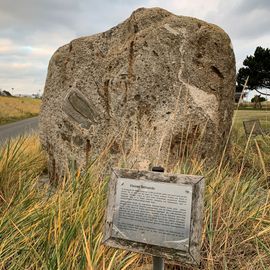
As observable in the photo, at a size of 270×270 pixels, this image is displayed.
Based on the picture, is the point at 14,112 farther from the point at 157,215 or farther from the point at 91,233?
the point at 157,215

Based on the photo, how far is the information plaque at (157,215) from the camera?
1.91 meters

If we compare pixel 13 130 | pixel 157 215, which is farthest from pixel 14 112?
pixel 157 215

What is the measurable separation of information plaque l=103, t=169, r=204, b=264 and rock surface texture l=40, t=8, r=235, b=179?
1.76m

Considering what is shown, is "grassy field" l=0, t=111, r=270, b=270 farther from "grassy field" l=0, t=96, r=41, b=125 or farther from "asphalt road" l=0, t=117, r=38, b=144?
"grassy field" l=0, t=96, r=41, b=125

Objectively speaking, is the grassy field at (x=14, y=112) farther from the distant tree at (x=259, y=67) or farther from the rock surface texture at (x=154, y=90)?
the rock surface texture at (x=154, y=90)

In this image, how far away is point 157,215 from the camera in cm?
194

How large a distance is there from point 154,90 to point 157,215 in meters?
2.51

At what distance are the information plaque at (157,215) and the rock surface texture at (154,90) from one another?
1755mm

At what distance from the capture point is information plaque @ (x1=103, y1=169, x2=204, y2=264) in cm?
191

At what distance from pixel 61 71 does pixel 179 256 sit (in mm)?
3989

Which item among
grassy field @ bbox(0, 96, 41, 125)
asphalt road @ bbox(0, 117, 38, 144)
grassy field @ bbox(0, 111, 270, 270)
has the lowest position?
grassy field @ bbox(0, 96, 41, 125)

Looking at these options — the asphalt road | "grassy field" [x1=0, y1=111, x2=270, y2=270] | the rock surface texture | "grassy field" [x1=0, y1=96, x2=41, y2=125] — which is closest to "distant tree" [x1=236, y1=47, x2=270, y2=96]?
"grassy field" [x1=0, y1=96, x2=41, y2=125]

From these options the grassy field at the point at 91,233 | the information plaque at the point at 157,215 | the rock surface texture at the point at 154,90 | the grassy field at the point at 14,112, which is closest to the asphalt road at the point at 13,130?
the grassy field at the point at 14,112

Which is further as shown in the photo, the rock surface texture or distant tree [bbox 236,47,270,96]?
distant tree [bbox 236,47,270,96]
